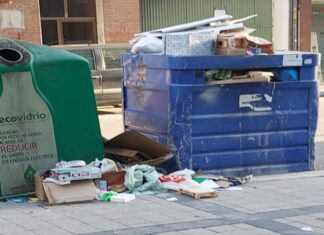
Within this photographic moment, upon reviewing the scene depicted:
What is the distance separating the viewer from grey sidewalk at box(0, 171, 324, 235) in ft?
16.0

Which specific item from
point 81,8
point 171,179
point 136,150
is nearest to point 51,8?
point 81,8

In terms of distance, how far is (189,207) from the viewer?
562 cm

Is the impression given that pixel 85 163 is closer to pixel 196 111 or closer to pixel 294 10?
pixel 196 111

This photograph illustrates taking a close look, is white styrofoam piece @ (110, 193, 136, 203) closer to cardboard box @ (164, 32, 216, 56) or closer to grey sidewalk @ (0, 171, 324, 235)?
grey sidewalk @ (0, 171, 324, 235)

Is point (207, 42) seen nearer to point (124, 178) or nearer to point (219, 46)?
point (219, 46)

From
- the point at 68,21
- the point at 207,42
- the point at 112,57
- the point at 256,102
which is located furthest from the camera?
the point at 68,21

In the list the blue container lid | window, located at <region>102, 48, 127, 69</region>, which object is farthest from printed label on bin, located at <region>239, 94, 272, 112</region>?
window, located at <region>102, 48, 127, 69</region>

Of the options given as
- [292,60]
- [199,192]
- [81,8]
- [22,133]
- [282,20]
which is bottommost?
[199,192]

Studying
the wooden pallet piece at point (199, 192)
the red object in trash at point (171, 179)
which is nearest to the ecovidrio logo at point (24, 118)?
the red object in trash at point (171, 179)

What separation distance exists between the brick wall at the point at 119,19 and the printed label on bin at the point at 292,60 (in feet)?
41.4

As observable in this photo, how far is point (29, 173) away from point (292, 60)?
3.21m

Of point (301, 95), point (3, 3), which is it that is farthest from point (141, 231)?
point (3, 3)

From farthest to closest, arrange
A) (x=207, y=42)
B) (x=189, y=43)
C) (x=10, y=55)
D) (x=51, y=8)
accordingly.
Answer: (x=51, y=8) → (x=207, y=42) → (x=189, y=43) → (x=10, y=55)

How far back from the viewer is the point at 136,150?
6.89m
